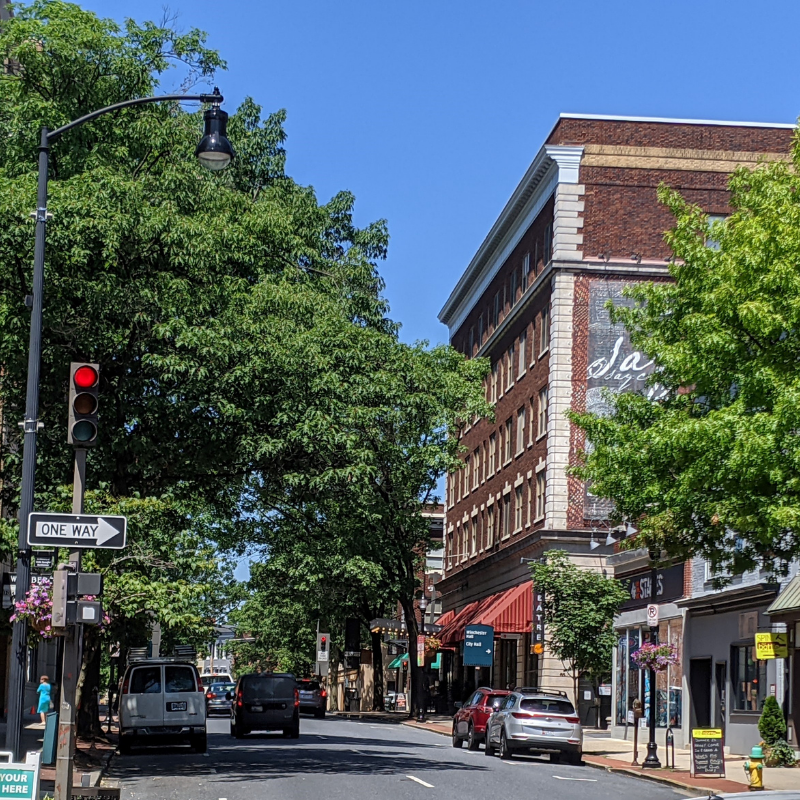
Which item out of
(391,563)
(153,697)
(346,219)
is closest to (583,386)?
(391,563)

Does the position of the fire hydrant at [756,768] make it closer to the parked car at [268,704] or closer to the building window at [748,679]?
the building window at [748,679]

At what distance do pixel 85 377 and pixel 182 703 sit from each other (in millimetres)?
15794

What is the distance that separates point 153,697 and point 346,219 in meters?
17.6

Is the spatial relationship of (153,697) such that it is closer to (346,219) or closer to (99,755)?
(99,755)

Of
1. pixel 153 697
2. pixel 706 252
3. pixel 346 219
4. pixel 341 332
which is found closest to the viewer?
pixel 706 252

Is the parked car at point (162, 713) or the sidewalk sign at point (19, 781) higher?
the sidewalk sign at point (19, 781)

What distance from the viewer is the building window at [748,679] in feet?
110

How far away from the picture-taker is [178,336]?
2431 cm

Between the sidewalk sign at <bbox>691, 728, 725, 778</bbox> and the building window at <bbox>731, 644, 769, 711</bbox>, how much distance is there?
8.14 meters

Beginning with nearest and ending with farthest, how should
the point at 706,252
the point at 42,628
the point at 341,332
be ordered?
the point at 42,628, the point at 706,252, the point at 341,332

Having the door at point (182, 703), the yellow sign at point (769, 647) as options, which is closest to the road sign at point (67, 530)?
the door at point (182, 703)

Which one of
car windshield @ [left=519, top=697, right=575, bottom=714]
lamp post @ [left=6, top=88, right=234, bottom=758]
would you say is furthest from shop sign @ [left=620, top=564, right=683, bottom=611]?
lamp post @ [left=6, top=88, right=234, bottom=758]

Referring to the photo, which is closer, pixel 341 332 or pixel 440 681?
pixel 341 332

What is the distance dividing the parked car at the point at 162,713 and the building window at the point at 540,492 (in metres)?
26.4
